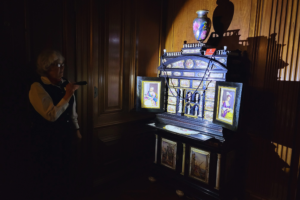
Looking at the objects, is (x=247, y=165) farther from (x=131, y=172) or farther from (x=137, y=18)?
(x=137, y=18)

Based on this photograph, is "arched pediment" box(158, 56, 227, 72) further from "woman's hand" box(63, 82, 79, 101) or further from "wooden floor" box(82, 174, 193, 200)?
"wooden floor" box(82, 174, 193, 200)

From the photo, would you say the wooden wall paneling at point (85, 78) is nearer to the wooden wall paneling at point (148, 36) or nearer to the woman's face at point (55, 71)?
the woman's face at point (55, 71)

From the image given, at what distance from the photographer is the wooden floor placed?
8.73 ft

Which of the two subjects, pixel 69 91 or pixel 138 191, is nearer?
pixel 69 91

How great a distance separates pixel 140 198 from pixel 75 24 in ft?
7.49

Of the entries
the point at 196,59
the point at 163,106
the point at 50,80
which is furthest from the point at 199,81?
the point at 50,80

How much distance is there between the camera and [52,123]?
1892mm

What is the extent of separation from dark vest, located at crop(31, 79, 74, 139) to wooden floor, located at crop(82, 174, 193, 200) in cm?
118

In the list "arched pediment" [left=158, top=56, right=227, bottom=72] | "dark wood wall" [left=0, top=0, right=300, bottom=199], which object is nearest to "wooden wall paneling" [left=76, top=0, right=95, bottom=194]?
"dark wood wall" [left=0, top=0, right=300, bottom=199]

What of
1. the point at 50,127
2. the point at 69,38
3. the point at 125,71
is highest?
the point at 69,38

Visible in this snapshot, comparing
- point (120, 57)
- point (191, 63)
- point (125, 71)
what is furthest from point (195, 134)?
point (120, 57)

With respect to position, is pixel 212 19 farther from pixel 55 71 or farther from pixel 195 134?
pixel 55 71

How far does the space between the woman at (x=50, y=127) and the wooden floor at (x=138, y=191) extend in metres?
0.82

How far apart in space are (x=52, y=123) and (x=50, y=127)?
4 centimetres
